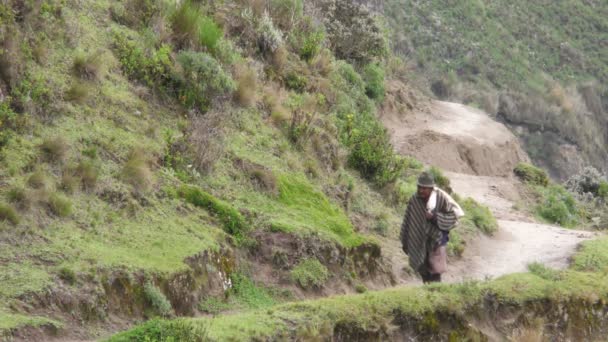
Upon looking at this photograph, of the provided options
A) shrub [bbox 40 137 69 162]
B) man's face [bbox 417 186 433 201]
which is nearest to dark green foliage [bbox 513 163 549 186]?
man's face [bbox 417 186 433 201]

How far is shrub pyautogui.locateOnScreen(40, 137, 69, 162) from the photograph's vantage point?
923 cm

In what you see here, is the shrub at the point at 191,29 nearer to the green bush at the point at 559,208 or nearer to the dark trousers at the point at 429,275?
the dark trousers at the point at 429,275

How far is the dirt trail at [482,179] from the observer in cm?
1385

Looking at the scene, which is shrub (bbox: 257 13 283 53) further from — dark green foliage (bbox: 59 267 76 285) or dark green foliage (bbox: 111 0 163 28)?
dark green foliage (bbox: 59 267 76 285)

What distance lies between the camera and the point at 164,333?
6.46m

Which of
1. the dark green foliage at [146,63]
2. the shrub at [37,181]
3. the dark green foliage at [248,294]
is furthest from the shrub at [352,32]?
the shrub at [37,181]

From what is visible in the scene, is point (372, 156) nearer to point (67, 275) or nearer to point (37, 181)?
point (37, 181)

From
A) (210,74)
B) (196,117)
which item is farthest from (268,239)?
(210,74)

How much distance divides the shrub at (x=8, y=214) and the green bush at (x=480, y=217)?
9879 millimetres

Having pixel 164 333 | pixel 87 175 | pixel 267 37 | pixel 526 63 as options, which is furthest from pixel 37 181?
pixel 526 63

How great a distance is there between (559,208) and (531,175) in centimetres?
464

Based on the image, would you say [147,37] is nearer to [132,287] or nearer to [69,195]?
[69,195]

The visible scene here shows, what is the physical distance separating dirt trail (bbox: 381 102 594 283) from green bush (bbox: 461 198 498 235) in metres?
0.18

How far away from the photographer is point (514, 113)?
42375 millimetres
